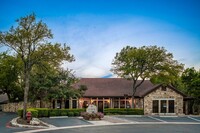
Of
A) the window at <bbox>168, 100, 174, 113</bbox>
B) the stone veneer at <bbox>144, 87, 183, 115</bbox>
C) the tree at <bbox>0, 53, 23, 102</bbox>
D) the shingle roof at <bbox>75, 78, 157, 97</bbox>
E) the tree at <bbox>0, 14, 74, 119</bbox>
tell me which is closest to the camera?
the tree at <bbox>0, 14, 74, 119</bbox>

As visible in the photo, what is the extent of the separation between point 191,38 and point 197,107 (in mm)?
17840

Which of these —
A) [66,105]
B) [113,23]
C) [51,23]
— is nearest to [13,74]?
[66,105]

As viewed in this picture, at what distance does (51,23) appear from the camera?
28.5 meters

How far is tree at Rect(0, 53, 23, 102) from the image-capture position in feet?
159

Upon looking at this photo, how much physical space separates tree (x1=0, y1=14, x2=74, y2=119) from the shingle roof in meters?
15.5

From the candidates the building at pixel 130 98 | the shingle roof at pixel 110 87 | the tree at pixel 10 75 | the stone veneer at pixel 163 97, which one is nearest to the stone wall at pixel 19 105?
the tree at pixel 10 75

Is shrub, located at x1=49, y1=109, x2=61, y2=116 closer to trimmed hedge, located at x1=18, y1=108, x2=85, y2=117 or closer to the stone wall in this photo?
trimmed hedge, located at x1=18, y1=108, x2=85, y2=117

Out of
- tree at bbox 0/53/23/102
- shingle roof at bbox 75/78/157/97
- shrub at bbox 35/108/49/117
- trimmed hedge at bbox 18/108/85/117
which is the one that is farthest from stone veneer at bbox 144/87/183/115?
tree at bbox 0/53/23/102

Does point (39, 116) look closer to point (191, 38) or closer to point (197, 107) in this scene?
point (191, 38)

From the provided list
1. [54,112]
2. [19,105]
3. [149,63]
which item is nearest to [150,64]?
[149,63]

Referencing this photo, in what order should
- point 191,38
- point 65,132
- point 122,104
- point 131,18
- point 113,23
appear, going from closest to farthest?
1. point 65,132
2. point 131,18
3. point 113,23
4. point 191,38
5. point 122,104

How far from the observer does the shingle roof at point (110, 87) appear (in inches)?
1725

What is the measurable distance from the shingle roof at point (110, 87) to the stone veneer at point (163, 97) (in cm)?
111

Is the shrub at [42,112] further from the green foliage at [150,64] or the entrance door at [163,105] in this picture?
the entrance door at [163,105]
